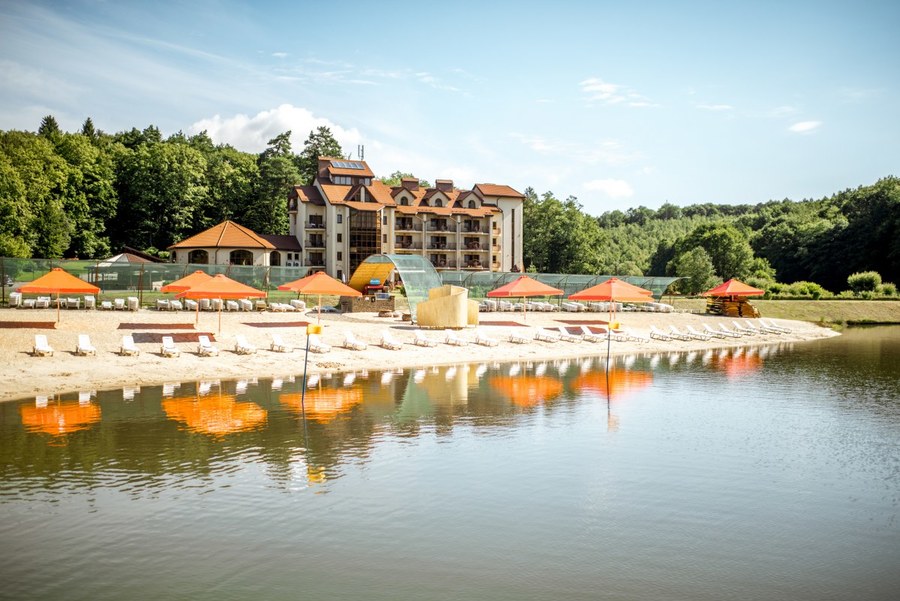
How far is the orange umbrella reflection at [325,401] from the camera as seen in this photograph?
19.8 meters

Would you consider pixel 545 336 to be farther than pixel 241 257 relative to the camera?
No

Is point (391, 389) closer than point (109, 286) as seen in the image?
Yes

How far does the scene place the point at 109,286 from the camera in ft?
142

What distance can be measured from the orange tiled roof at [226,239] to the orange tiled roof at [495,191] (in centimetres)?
2575

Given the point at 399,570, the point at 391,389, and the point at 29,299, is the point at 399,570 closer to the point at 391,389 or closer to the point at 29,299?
the point at 391,389

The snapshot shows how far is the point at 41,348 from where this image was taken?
25359mm

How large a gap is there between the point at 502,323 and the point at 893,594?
34.4 metres

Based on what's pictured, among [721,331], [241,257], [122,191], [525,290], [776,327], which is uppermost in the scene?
[122,191]

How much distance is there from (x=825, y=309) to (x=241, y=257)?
54.5 meters

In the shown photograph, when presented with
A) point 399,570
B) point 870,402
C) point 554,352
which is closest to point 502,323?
point 554,352

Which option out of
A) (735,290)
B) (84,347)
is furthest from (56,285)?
(735,290)

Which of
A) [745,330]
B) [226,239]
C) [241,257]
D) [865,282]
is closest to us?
[745,330]

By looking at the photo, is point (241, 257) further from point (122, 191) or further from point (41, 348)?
point (41, 348)

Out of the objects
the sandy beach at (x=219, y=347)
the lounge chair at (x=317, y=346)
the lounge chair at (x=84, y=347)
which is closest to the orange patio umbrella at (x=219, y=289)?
the sandy beach at (x=219, y=347)
